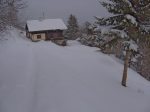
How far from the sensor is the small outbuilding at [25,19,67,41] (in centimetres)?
5747

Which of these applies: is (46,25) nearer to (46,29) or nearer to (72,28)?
(46,29)

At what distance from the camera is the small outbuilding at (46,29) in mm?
57469

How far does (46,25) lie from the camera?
58.5 metres

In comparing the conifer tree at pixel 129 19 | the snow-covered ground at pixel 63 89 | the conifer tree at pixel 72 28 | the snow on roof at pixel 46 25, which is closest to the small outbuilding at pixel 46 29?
the snow on roof at pixel 46 25

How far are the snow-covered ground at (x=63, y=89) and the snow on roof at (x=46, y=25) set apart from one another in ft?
90.6

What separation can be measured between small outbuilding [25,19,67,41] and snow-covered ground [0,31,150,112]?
89.9 ft

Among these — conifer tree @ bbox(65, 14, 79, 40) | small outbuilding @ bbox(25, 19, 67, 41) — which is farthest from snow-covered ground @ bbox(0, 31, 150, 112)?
conifer tree @ bbox(65, 14, 79, 40)

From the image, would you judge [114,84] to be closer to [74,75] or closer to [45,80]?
[74,75]

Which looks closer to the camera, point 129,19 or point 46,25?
point 129,19

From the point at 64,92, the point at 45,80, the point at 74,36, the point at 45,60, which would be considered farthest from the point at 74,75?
the point at 74,36

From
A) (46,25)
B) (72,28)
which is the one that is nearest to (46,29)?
(46,25)

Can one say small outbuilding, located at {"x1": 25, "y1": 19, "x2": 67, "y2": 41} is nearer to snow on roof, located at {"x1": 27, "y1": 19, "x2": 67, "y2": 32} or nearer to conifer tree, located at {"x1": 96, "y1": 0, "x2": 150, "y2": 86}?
snow on roof, located at {"x1": 27, "y1": 19, "x2": 67, "y2": 32}

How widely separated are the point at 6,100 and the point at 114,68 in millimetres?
16470

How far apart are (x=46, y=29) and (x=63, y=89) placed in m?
38.0
